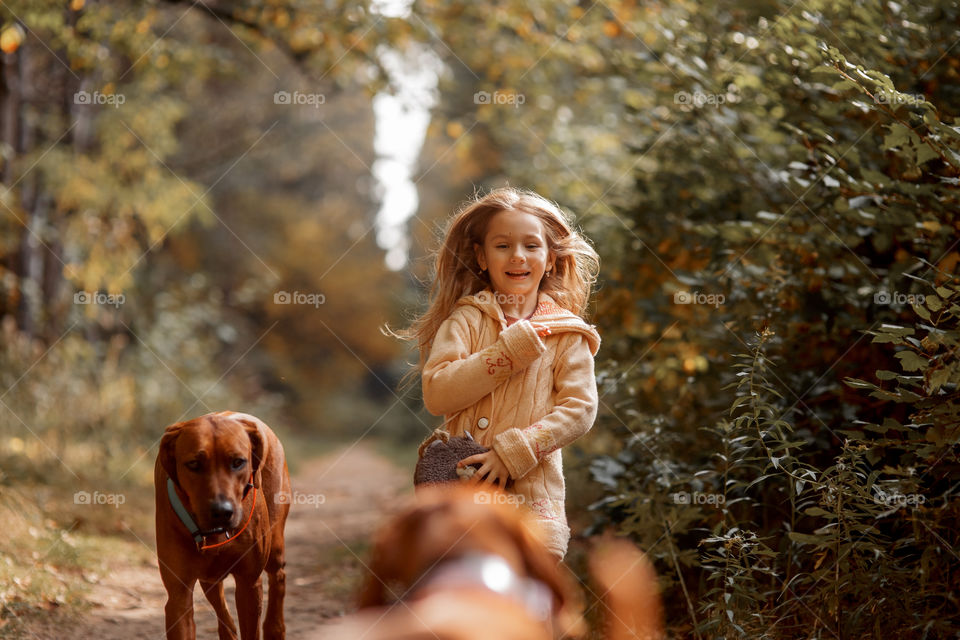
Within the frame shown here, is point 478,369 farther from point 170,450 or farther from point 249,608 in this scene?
point 249,608

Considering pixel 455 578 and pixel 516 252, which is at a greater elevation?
pixel 455 578

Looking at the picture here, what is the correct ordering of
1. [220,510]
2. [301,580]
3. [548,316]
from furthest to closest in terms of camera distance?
[301,580], [548,316], [220,510]

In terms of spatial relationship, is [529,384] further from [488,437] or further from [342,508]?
[342,508]

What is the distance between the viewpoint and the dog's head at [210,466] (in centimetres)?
286

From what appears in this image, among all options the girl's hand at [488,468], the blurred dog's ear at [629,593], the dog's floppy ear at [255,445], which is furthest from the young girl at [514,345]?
the blurred dog's ear at [629,593]

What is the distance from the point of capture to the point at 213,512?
2840 millimetres

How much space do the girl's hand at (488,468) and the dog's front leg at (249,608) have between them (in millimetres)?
870

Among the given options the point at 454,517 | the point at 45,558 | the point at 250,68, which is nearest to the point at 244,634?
the point at 454,517

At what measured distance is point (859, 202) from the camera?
404 centimetres

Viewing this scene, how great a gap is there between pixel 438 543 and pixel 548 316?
1638mm

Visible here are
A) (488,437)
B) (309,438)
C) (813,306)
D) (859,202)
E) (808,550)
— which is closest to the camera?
(488,437)

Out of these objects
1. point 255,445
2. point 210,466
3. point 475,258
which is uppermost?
point 475,258

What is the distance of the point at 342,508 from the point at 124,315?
13.0 feet

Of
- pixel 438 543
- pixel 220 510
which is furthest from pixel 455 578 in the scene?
pixel 220 510
